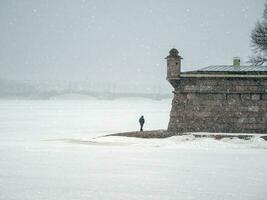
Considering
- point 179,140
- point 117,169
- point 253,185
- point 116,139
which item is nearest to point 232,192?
point 253,185

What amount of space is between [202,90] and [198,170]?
9371 millimetres

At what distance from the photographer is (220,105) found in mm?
20953

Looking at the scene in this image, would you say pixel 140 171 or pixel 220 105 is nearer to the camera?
pixel 140 171

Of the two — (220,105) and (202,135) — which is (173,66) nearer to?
(220,105)

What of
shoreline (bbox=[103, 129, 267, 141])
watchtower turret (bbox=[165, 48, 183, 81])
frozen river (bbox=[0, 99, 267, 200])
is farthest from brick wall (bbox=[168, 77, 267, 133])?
frozen river (bbox=[0, 99, 267, 200])

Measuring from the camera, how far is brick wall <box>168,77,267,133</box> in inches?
814

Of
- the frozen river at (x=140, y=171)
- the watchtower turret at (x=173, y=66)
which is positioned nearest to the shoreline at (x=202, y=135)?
the frozen river at (x=140, y=171)

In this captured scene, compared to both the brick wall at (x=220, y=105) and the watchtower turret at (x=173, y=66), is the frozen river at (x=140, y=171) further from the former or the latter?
the watchtower turret at (x=173, y=66)

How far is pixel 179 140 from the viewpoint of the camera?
19141 mm

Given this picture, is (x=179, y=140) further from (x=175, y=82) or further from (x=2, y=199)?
(x=2, y=199)

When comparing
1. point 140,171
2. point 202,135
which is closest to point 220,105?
point 202,135

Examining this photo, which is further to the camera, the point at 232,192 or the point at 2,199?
the point at 232,192

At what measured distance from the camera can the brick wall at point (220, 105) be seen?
2067 cm

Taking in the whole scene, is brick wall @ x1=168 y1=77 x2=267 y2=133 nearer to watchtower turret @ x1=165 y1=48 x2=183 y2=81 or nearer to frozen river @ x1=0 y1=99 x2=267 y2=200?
watchtower turret @ x1=165 y1=48 x2=183 y2=81
